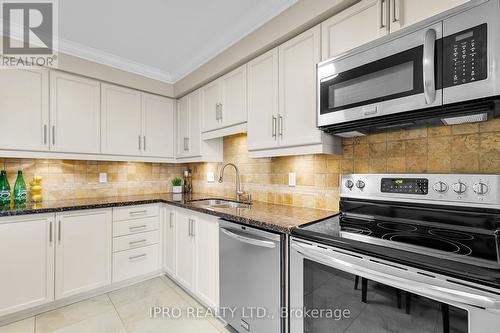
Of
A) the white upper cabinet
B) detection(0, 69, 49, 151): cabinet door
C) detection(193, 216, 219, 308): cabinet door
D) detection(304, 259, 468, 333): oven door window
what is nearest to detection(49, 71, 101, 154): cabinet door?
detection(0, 69, 49, 151): cabinet door

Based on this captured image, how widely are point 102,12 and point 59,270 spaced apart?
7.20 ft

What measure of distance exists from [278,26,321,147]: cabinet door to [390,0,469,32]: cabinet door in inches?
18.0

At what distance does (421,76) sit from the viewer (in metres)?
1.12

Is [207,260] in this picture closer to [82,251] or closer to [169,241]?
[169,241]

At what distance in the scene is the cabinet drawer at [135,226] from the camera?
2.42 metres

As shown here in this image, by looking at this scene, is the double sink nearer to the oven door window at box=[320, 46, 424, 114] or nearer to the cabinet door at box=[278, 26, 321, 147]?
the cabinet door at box=[278, 26, 321, 147]

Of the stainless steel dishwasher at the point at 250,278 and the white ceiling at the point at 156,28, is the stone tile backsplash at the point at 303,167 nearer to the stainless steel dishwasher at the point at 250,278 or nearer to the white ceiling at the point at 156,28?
the stainless steel dishwasher at the point at 250,278

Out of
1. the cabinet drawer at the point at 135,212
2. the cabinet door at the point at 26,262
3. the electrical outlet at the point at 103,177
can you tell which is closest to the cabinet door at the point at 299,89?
the cabinet drawer at the point at 135,212

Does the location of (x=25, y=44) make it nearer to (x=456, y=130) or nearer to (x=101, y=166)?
(x=101, y=166)

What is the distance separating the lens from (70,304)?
2.17 metres

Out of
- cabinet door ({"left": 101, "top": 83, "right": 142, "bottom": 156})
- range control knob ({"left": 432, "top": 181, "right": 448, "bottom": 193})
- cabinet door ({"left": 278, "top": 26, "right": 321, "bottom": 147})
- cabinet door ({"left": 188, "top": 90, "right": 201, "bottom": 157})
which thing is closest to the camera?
range control knob ({"left": 432, "top": 181, "right": 448, "bottom": 193})

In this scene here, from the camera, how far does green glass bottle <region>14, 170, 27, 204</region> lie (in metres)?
2.25

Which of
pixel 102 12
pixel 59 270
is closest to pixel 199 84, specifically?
pixel 102 12

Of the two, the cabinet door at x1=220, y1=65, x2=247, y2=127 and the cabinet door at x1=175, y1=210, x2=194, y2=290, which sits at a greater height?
the cabinet door at x1=220, y1=65, x2=247, y2=127
